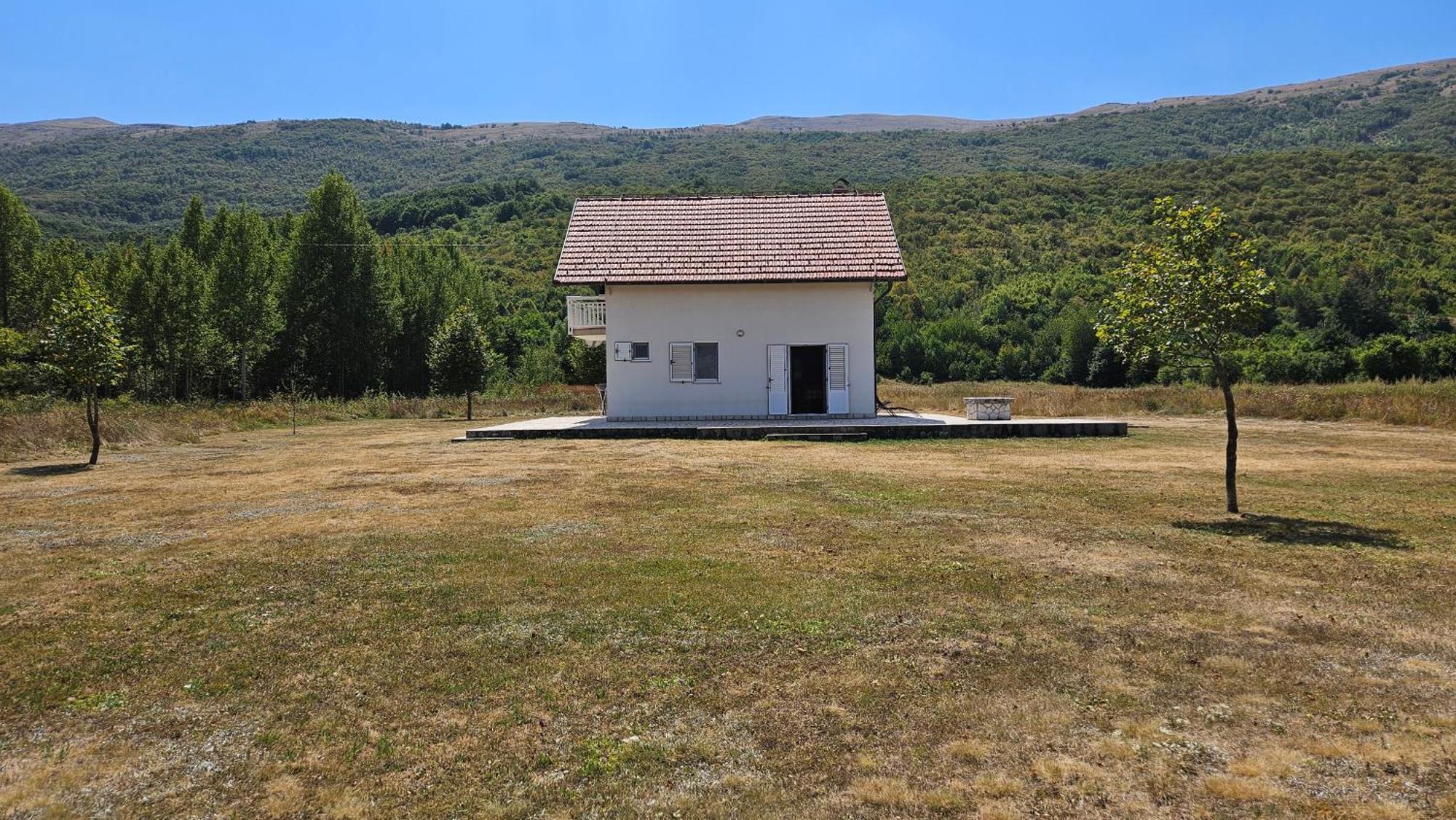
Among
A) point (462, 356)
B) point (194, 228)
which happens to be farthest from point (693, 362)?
point (194, 228)

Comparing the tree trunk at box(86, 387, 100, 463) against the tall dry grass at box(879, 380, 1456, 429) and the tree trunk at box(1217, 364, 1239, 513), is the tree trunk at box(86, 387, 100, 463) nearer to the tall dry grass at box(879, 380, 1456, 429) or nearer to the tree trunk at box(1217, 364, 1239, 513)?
the tree trunk at box(1217, 364, 1239, 513)

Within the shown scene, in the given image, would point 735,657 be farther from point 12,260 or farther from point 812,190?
point 812,190

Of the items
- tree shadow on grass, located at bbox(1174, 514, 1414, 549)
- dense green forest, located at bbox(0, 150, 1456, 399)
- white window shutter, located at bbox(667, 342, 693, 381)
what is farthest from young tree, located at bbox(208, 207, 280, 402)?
tree shadow on grass, located at bbox(1174, 514, 1414, 549)

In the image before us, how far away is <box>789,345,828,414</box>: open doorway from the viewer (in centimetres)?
2314

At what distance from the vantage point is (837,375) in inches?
893

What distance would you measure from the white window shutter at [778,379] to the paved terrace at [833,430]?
1436 mm

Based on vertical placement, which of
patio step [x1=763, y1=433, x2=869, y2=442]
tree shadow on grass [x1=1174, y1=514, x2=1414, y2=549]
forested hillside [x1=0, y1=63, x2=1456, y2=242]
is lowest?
tree shadow on grass [x1=1174, y1=514, x2=1414, y2=549]

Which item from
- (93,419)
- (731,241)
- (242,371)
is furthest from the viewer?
(242,371)

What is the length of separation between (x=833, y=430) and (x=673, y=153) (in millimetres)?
106056

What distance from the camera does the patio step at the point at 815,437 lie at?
18547 mm

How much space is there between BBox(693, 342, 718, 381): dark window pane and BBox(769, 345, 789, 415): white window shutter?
1385 millimetres

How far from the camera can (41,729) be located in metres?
4.45

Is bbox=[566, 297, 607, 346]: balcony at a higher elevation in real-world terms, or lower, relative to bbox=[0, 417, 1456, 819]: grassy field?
higher

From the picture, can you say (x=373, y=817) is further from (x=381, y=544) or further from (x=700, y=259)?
(x=700, y=259)
